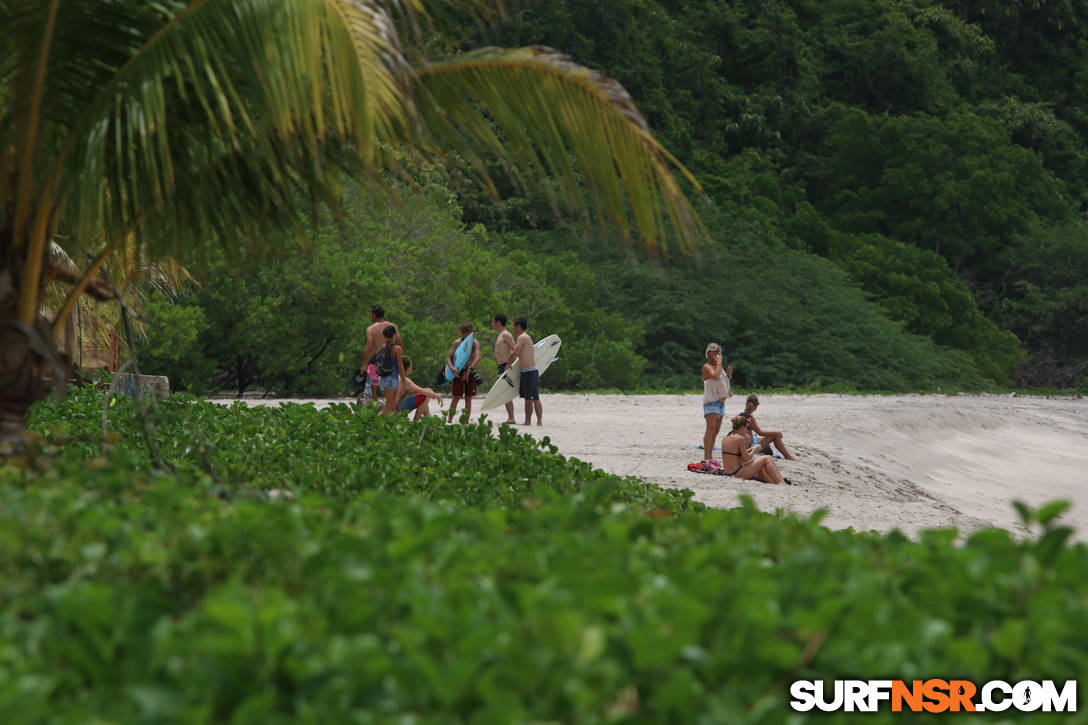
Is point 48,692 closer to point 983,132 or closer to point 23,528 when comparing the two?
point 23,528

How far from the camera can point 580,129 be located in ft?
15.4

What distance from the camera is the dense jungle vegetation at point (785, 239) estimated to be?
2375cm

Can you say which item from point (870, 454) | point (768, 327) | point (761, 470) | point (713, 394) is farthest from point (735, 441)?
point (768, 327)

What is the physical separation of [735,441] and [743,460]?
8.4 inches

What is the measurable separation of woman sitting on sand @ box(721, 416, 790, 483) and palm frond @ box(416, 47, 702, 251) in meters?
6.78

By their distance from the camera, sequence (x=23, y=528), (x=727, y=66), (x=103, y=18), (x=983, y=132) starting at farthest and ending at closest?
(x=727, y=66) → (x=983, y=132) → (x=103, y=18) → (x=23, y=528)

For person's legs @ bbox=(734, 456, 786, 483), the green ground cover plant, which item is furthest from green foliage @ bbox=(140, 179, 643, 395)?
the green ground cover plant

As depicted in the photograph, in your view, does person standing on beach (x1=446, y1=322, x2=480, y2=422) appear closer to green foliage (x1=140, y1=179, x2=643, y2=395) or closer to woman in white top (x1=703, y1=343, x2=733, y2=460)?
woman in white top (x1=703, y1=343, x2=733, y2=460)

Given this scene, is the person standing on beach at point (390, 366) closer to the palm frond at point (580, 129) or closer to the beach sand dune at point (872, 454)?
the beach sand dune at point (872, 454)

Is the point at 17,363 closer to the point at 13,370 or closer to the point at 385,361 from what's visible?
the point at 13,370

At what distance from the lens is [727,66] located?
187ft

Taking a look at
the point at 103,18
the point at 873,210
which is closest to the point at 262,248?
the point at 103,18

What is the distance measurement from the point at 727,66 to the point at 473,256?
1271 inches

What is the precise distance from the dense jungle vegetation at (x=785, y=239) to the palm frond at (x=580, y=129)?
1780cm
